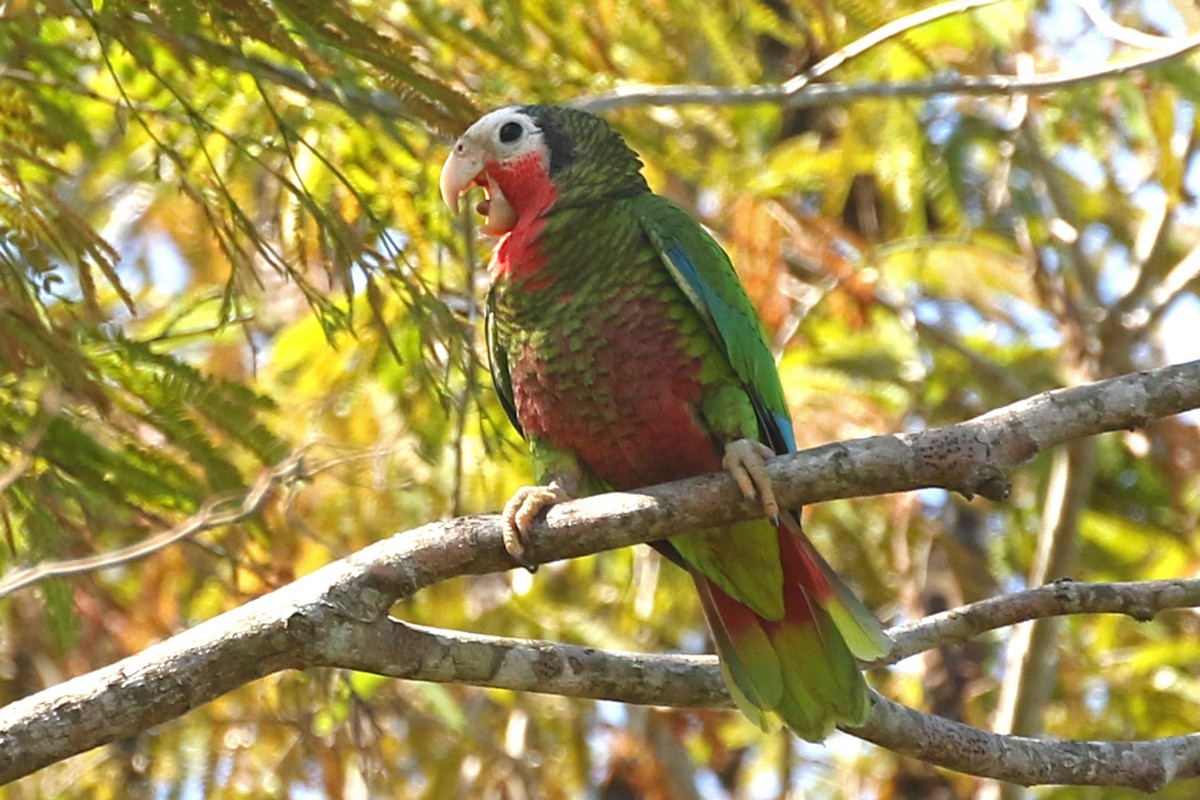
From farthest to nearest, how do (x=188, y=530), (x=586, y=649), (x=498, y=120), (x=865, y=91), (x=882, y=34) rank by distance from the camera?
(x=865, y=91), (x=882, y=34), (x=498, y=120), (x=188, y=530), (x=586, y=649)

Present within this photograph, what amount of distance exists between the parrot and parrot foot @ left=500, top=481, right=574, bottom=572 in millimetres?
112

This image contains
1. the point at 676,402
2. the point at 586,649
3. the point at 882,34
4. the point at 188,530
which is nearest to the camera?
the point at 586,649

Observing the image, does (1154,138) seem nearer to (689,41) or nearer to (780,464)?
(689,41)

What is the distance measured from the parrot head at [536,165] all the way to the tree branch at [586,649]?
1.24 metres

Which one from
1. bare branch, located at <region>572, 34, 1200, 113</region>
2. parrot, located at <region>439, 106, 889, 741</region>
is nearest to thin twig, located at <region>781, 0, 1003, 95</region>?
bare branch, located at <region>572, 34, 1200, 113</region>

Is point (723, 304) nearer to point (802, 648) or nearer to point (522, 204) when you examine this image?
point (522, 204)

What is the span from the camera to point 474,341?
405 centimetres

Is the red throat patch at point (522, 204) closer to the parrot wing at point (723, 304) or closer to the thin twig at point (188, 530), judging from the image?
the parrot wing at point (723, 304)

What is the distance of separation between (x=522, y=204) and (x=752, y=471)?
4.39 ft

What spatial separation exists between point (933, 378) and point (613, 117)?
1.72 meters

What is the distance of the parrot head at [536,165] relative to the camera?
3.91 metres

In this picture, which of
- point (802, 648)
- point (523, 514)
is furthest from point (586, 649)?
point (802, 648)

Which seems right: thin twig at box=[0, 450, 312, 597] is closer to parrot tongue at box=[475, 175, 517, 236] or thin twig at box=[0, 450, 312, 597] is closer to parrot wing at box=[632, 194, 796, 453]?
parrot tongue at box=[475, 175, 517, 236]

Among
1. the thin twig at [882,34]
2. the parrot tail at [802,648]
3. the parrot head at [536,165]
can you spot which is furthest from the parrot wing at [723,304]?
the thin twig at [882,34]
